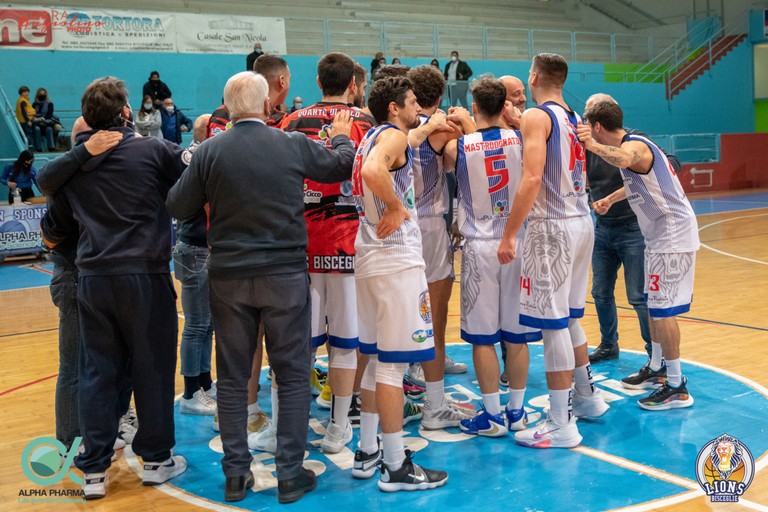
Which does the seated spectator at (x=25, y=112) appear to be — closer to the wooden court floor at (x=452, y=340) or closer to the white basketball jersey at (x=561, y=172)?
the wooden court floor at (x=452, y=340)

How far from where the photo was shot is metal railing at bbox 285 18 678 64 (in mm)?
23266

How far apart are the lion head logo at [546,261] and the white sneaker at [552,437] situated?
755 millimetres

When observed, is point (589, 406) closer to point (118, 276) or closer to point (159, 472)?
point (159, 472)

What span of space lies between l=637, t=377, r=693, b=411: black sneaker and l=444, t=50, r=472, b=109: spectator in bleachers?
52.3 feet

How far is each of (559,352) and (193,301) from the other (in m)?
2.72

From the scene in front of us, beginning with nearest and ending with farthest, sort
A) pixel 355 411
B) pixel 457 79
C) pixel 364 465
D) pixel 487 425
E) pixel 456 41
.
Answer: pixel 364 465
pixel 487 425
pixel 355 411
pixel 457 79
pixel 456 41

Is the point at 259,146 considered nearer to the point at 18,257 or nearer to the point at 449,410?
the point at 449,410

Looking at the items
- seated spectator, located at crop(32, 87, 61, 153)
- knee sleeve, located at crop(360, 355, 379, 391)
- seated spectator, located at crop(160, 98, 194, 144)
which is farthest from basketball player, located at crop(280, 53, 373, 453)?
seated spectator, located at crop(32, 87, 61, 153)

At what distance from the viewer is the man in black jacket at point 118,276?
4.47 meters

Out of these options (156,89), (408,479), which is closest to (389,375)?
(408,479)

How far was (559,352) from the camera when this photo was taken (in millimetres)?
4977

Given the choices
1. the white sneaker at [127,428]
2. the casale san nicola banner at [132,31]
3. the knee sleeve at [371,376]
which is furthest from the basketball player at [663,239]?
the casale san nicola banner at [132,31]

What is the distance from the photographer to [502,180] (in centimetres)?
515

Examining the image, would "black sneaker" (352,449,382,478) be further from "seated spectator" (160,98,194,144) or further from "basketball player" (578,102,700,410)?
"seated spectator" (160,98,194,144)
